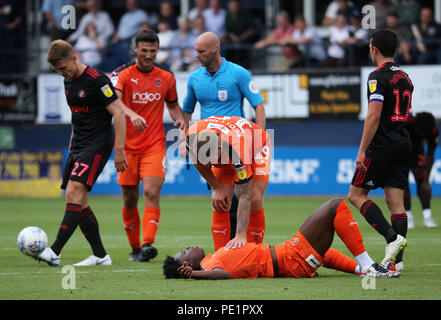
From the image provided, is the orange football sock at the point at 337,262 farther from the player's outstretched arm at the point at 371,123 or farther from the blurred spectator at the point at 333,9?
the blurred spectator at the point at 333,9

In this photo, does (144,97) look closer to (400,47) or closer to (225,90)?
(225,90)

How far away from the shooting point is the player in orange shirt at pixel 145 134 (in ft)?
30.5

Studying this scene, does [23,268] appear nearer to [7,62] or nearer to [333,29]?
[333,29]

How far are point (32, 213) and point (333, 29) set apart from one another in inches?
360

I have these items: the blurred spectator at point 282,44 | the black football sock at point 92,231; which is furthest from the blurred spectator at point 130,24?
the black football sock at point 92,231

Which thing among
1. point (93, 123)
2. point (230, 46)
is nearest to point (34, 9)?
point (230, 46)

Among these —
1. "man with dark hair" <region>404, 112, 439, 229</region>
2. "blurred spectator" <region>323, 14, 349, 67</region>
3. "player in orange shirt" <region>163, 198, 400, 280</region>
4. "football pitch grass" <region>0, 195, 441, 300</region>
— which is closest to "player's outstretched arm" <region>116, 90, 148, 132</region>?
"football pitch grass" <region>0, 195, 441, 300</region>

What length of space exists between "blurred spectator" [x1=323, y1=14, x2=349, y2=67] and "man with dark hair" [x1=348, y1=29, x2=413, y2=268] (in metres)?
12.5

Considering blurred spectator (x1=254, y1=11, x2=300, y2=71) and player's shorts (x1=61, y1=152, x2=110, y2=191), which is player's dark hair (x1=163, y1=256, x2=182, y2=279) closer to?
player's shorts (x1=61, y1=152, x2=110, y2=191)

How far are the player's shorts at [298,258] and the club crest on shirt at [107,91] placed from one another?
2564 millimetres

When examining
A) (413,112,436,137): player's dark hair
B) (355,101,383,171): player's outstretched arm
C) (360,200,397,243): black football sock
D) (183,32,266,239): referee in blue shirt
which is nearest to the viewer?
(360,200,397,243): black football sock

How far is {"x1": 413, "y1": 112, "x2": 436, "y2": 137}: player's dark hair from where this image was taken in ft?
40.1

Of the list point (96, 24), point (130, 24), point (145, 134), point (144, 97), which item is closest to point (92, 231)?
point (145, 134)
